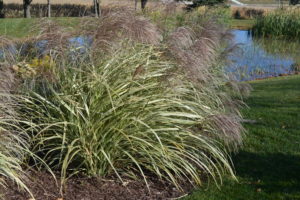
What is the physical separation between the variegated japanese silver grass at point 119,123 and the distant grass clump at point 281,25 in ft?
78.6

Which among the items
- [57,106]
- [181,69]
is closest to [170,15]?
[181,69]

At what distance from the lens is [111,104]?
5.46 metres

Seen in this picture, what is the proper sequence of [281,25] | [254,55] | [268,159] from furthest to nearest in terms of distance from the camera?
[281,25]
[254,55]
[268,159]

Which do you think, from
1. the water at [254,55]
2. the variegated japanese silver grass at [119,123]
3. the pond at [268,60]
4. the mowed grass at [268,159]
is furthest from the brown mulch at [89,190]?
the pond at [268,60]

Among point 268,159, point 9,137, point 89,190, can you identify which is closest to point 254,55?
point 268,159

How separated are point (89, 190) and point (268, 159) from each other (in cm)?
252

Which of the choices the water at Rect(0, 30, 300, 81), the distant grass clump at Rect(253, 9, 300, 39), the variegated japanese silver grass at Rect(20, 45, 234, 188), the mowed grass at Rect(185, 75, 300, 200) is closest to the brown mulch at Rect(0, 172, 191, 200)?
the variegated japanese silver grass at Rect(20, 45, 234, 188)

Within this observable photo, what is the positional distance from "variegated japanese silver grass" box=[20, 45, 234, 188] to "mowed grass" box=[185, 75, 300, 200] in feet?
0.79

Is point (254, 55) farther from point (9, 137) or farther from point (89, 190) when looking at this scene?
point (9, 137)

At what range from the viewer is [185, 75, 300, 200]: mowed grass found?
17.9ft

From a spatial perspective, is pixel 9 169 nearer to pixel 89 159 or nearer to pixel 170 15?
pixel 89 159

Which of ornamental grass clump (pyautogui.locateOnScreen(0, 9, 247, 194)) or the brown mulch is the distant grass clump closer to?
ornamental grass clump (pyautogui.locateOnScreen(0, 9, 247, 194))

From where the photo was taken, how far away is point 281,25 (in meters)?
29.3

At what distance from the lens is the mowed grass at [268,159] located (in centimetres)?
544
